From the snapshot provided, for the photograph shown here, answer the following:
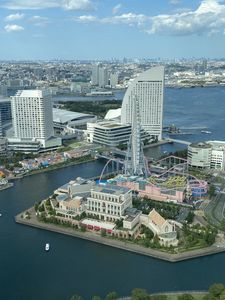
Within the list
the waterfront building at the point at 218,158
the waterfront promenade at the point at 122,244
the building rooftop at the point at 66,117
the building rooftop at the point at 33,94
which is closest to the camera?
the waterfront promenade at the point at 122,244

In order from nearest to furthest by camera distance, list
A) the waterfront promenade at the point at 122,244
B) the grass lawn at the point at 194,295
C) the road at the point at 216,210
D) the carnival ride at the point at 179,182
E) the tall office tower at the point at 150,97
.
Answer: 1. the grass lawn at the point at 194,295
2. the waterfront promenade at the point at 122,244
3. the road at the point at 216,210
4. the carnival ride at the point at 179,182
5. the tall office tower at the point at 150,97

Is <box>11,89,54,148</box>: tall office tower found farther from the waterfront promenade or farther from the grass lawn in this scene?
the grass lawn

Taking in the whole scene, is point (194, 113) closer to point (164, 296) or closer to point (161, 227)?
point (161, 227)

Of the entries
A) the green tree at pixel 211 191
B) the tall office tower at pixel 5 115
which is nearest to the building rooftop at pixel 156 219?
the green tree at pixel 211 191

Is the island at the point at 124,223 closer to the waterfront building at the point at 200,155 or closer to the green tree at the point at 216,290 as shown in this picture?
the green tree at the point at 216,290

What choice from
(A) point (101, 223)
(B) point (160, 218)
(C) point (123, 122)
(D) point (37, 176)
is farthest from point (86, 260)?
(C) point (123, 122)

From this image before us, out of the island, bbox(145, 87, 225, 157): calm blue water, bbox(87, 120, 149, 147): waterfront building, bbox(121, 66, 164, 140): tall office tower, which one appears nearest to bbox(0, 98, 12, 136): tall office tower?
bbox(87, 120, 149, 147): waterfront building

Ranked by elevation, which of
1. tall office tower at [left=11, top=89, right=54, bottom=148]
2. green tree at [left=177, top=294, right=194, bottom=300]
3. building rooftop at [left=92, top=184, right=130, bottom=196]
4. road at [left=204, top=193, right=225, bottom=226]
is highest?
tall office tower at [left=11, top=89, right=54, bottom=148]

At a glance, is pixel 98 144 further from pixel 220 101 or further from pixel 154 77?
pixel 220 101
